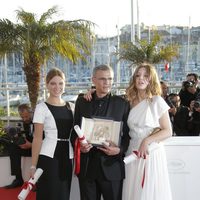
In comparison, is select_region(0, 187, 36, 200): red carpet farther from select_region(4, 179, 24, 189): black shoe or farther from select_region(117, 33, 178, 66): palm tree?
select_region(117, 33, 178, 66): palm tree

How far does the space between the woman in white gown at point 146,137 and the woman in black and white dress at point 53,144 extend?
1.66ft

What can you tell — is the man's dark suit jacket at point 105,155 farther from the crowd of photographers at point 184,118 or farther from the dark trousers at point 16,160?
the crowd of photographers at point 184,118

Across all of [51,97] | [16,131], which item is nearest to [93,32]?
[16,131]

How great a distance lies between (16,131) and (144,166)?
2498 millimetres

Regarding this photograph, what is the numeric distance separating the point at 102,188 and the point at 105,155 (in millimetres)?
262

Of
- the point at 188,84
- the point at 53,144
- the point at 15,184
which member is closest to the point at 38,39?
the point at 188,84

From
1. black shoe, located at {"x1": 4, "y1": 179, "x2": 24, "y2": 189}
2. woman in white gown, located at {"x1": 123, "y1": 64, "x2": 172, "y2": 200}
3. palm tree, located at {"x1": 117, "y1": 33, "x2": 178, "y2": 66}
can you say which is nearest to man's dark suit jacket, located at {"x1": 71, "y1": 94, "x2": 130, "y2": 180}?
woman in white gown, located at {"x1": 123, "y1": 64, "x2": 172, "y2": 200}

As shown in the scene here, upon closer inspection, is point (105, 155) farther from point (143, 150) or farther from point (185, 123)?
point (185, 123)

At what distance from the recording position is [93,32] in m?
8.32

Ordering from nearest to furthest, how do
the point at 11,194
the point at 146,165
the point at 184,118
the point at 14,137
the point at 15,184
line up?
the point at 146,165 < the point at 11,194 < the point at 15,184 < the point at 14,137 < the point at 184,118

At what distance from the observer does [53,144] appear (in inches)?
120

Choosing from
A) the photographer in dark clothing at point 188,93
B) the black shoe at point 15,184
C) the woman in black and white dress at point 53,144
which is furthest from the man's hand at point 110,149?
the photographer in dark clothing at point 188,93

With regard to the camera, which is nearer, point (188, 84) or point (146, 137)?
point (146, 137)

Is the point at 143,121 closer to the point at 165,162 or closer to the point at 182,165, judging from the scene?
the point at 165,162
